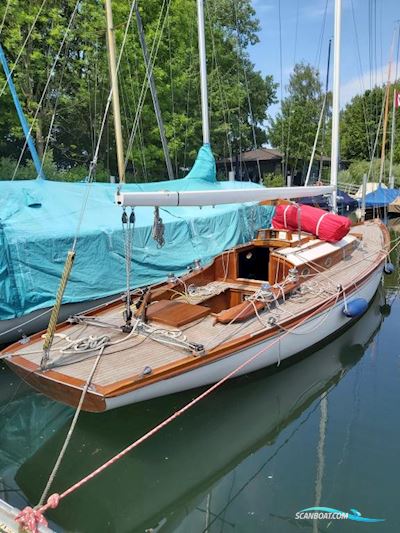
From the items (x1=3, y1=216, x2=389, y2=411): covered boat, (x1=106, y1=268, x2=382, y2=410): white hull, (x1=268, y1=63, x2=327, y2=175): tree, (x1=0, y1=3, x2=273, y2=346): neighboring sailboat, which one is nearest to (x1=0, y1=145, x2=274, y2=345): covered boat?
(x1=0, y1=3, x2=273, y2=346): neighboring sailboat

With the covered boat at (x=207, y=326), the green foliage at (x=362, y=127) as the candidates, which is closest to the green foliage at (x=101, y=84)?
the covered boat at (x=207, y=326)

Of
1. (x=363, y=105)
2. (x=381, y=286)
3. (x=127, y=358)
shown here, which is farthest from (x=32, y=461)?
(x=363, y=105)

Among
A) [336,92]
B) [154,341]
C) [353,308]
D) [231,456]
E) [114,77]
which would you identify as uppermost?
[336,92]

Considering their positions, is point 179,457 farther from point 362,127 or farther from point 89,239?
point 362,127

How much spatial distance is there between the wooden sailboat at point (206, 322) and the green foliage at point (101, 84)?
8882 millimetres

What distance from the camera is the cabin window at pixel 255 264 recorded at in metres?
8.00

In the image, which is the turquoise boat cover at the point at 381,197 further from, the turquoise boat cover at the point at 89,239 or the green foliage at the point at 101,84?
the turquoise boat cover at the point at 89,239

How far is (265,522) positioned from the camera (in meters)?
3.71

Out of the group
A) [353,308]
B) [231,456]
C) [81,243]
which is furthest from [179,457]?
[81,243]

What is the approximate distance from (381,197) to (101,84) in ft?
48.1

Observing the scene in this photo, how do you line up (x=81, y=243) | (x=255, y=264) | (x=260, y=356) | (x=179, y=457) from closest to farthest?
1. (x=179, y=457)
2. (x=260, y=356)
3. (x=81, y=243)
4. (x=255, y=264)

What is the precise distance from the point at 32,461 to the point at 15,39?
50.3 ft

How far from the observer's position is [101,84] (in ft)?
61.1

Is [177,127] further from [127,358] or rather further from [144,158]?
[127,358]
